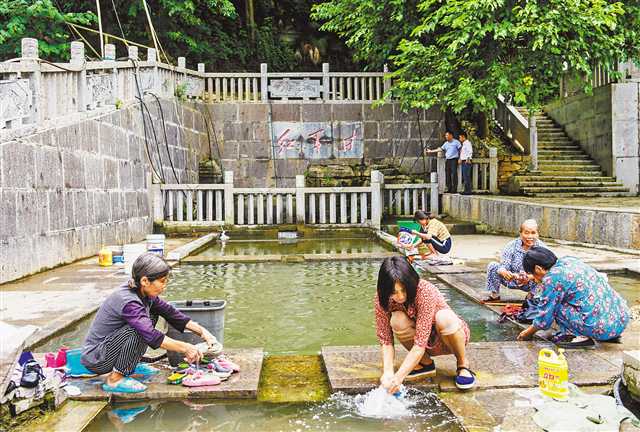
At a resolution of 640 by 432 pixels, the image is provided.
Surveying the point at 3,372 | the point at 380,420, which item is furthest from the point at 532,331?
the point at 3,372

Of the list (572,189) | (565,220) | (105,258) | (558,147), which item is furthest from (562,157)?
(105,258)

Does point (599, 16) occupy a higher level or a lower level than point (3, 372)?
higher

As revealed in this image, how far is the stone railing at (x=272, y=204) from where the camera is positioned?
14430 mm

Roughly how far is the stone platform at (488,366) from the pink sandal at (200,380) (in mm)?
768

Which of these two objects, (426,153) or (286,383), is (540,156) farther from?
(286,383)

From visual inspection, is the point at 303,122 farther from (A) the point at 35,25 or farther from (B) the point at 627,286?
(B) the point at 627,286

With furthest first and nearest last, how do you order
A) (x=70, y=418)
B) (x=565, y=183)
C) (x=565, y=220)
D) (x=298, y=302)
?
(x=565, y=183) < (x=565, y=220) < (x=298, y=302) < (x=70, y=418)

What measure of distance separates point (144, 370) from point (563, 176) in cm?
1594

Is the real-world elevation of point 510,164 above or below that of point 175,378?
above

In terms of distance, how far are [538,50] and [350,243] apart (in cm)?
670

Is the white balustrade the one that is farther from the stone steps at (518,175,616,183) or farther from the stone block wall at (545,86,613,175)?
the stone block wall at (545,86,613,175)

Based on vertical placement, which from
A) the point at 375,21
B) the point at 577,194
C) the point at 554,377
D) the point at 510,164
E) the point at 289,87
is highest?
the point at 375,21

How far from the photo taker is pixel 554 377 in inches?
134

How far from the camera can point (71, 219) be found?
9484 millimetres
